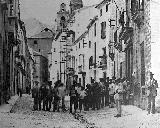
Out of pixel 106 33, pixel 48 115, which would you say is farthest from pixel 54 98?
pixel 106 33

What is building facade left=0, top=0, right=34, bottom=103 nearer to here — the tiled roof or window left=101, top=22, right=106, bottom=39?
the tiled roof

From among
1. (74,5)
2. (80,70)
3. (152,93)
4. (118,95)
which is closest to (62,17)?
(74,5)

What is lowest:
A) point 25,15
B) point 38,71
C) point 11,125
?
point 11,125

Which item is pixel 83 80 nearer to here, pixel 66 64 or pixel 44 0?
pixel 66 64

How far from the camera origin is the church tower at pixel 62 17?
751cm

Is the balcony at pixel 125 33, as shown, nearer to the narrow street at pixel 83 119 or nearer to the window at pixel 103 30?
the window at pixel 103 30

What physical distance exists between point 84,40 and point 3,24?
87 cm

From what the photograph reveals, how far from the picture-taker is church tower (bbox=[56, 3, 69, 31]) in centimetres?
751

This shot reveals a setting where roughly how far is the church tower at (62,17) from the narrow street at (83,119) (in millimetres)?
729

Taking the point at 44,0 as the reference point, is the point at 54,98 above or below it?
below

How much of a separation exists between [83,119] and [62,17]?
932 mm

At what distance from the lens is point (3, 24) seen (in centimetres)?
794

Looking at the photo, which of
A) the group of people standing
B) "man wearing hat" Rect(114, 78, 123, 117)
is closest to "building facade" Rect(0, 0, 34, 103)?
the group of people standing

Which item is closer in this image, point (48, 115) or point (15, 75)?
point (48, 115)
